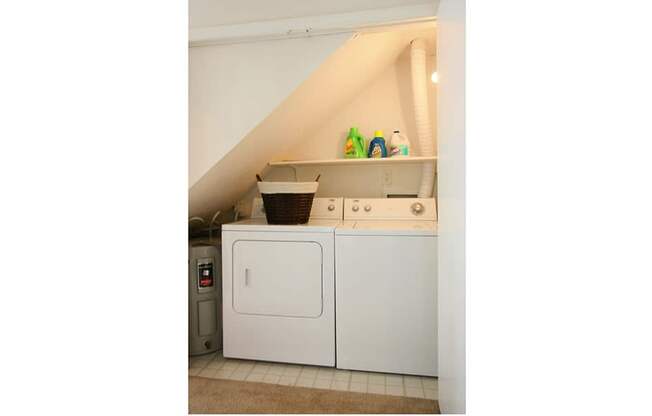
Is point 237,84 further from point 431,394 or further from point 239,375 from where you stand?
point 431,394

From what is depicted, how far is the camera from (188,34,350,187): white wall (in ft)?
6.31

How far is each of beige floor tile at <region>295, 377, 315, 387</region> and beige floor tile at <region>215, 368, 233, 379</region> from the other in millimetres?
464

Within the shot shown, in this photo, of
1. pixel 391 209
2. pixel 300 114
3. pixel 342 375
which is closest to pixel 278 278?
pixel 342 375

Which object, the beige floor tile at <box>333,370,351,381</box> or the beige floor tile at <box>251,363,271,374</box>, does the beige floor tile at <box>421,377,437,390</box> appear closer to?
the beige floor tile at <box>333,370,351,381</box>

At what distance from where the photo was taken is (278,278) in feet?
7.50

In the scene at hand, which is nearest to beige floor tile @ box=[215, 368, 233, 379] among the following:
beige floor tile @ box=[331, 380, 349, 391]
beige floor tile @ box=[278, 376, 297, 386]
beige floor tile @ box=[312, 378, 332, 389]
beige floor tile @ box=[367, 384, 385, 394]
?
beige floor tile @ box=[278, 376, 297, 386]

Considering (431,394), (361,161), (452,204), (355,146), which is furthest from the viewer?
(355,146)

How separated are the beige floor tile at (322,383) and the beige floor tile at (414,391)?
458 millimetres

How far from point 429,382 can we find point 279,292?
1087 mm

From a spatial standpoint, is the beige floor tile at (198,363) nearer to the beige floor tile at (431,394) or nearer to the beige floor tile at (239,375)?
the beige floor tile at (239,375)

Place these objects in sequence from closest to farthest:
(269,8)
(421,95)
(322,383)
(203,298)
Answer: (269,8)
(322,383)
(203,298)
(421,95)
